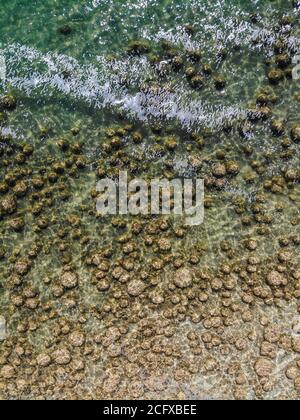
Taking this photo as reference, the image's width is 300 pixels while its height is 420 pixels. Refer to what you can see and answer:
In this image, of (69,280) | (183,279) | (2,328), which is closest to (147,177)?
(183,279)

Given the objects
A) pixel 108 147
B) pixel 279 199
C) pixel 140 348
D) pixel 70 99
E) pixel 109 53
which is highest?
pixel 109 53

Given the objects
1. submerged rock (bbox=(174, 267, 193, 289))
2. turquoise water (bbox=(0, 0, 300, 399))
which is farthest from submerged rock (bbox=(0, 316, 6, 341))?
submerged rock (bbox=(174, 267, 193, 289))

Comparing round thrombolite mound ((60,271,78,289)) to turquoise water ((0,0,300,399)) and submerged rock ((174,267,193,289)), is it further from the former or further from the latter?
submerged rock ((174,267,193,289))

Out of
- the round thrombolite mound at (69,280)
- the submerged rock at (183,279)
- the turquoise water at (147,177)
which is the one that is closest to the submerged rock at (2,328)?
the turquoise water at (147,177)

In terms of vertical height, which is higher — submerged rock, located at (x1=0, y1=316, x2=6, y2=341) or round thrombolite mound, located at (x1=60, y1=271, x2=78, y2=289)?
round thrombolite mound, located at (x1=60, y1=271, x2=78, y2=289)

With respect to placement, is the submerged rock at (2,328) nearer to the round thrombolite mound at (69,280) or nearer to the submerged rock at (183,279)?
the round thrombolite mound at (69,280)

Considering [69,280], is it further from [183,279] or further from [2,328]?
[183,279]
